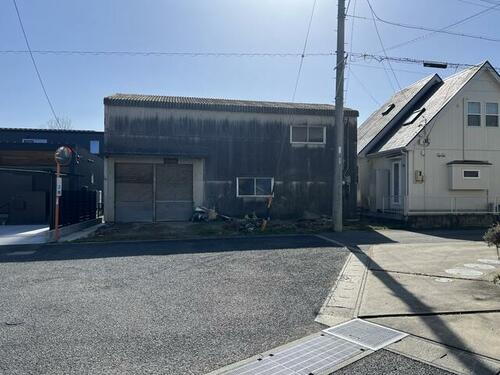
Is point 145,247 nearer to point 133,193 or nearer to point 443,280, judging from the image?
point 133,193

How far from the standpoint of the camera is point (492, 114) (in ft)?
58.5

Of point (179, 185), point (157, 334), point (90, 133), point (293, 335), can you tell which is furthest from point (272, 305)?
point (90, 133)

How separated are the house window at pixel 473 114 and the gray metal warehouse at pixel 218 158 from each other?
4.79 m

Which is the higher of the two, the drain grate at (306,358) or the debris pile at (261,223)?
the debris pile at (261,223)

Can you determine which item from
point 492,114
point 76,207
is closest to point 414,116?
point 492,114

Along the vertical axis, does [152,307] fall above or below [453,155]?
below

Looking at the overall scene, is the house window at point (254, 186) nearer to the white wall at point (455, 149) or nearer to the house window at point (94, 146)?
the white wall at point (455, 149)

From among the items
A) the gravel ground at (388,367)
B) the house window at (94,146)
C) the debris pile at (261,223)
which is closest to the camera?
the gravel ground at (388,367)

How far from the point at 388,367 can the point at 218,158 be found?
47.3 ft

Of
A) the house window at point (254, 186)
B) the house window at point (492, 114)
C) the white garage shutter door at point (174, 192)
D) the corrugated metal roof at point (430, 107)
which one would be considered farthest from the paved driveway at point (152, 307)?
the house window at point (492, 114)

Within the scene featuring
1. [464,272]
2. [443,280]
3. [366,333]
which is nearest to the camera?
[366,333]

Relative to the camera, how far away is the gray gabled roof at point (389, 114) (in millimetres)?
20625

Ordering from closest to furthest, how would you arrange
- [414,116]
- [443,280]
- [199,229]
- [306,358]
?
[306,358] → [443,280] → [199,229] → [414,116]

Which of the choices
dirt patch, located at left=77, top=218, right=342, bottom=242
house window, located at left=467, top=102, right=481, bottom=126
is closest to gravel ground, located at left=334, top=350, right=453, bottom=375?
dirt patch, located at left=77, top=218, right=342, bottom=242
